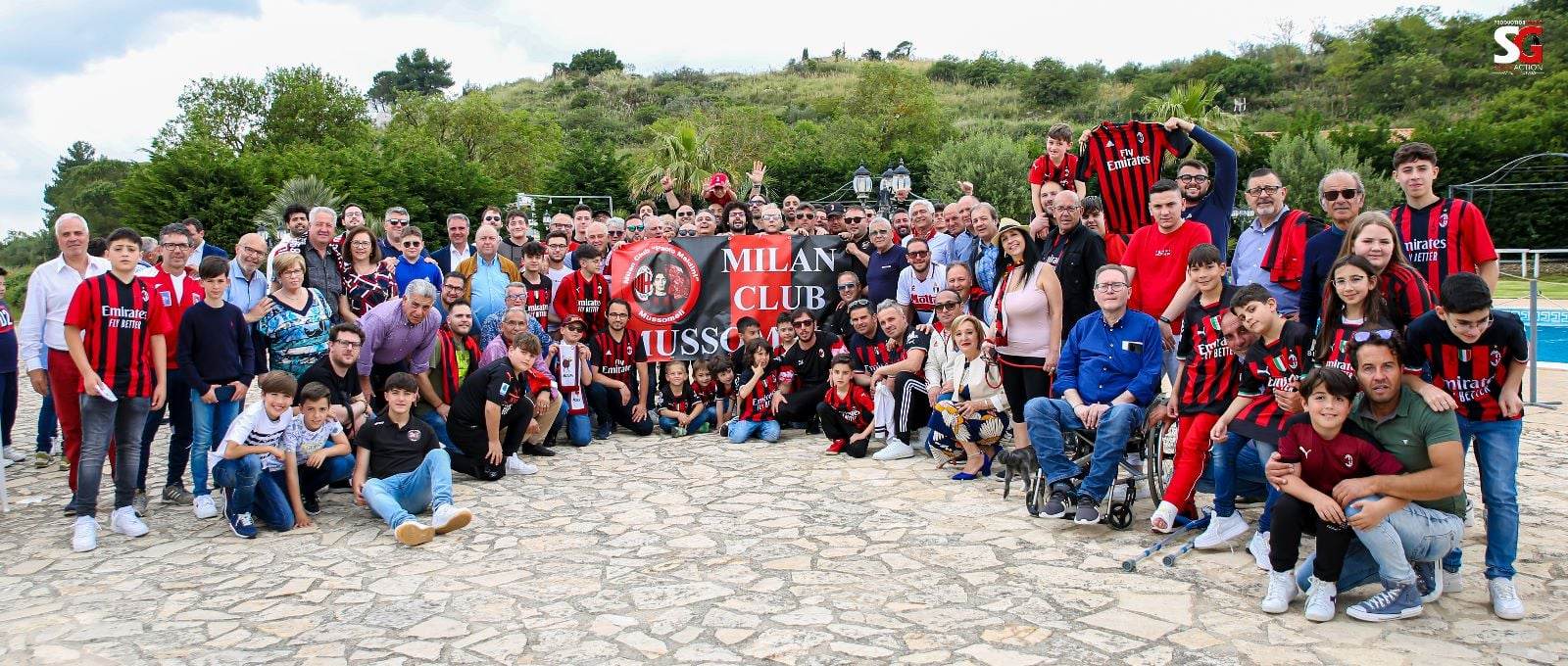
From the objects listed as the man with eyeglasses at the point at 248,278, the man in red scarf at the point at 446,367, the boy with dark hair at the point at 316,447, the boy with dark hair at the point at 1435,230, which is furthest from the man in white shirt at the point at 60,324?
the boy with dark hair at the point at 1435,230

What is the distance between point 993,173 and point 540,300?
24868mm

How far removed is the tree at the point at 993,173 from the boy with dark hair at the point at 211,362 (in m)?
26.6

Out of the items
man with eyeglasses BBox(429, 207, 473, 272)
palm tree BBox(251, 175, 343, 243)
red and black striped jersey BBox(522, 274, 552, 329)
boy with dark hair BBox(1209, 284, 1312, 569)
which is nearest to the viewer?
boy with dark hair BBox(1209, 284, 1312, 569)

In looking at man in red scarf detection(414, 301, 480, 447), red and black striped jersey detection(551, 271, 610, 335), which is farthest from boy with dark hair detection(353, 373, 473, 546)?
red and black striped jersey detection(551, 271, 610, 335)

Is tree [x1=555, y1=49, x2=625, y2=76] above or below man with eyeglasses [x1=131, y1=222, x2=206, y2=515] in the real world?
above

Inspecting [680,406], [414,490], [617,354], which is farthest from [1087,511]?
[617,354]

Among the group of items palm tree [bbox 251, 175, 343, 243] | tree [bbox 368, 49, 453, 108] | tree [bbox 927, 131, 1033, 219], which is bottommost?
palm tree [bbox 251, 175, 343, 243]

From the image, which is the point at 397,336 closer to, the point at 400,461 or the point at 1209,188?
the point at 400,461

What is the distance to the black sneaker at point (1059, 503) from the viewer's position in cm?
589

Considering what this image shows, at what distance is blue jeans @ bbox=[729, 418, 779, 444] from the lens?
865 cm

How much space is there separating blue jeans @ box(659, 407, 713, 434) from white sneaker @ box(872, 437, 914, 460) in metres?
1.86

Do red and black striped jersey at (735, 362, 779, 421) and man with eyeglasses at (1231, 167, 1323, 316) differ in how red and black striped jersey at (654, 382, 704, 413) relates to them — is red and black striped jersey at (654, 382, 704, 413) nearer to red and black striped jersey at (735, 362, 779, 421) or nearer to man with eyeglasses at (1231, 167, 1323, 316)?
red and black striped jersey at (735, 362, 779, 421)

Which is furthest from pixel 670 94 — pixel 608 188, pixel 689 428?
pixel 689 428

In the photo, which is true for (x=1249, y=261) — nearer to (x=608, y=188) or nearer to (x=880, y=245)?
(x=880, y=245)
